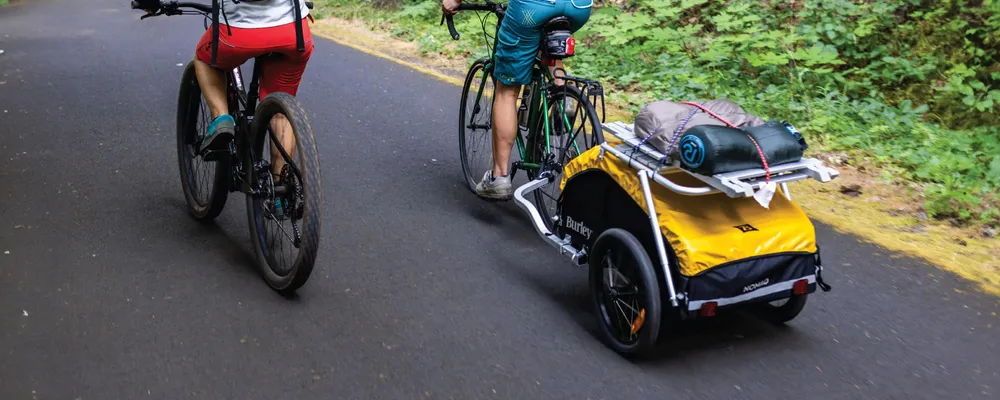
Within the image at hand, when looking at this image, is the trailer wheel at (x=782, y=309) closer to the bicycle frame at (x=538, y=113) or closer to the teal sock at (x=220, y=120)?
the bicycle frame at (x=538, y=113)

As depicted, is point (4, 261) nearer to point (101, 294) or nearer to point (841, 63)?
point (101, 294)

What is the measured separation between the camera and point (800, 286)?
3604mm

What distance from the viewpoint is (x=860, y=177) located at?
612cm

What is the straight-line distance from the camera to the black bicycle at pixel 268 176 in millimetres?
3785

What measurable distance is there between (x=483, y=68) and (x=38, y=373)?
10.3ft

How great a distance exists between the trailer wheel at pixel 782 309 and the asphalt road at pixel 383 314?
0.18ft

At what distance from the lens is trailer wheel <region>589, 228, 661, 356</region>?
3.44 m

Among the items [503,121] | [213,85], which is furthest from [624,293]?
[213,85]

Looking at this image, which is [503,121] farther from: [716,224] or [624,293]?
[716,224]

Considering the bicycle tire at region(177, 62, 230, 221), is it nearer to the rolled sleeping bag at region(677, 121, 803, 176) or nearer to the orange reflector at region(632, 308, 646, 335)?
the orange reflector at region(632, 308, 646, 335)

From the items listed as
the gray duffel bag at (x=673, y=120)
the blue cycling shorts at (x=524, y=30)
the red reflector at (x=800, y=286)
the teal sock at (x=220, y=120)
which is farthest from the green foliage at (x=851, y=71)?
the teal sock at (x=220, y=120)

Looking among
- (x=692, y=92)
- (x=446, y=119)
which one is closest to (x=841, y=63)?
(x=692, y=92)

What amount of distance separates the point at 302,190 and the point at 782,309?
7.43 ft

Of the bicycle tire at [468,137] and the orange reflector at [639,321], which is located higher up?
the orange reflector at [639,321]
